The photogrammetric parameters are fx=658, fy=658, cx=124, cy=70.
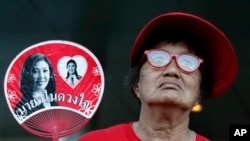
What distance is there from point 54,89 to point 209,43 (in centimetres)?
157

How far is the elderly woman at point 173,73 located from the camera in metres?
1.64

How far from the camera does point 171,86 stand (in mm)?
1618

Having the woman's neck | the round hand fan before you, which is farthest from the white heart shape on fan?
the woman's neck

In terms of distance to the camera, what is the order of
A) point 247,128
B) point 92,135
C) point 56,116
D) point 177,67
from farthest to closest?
point 247,128 → point 56,116 → point 92,135 → point 177,67

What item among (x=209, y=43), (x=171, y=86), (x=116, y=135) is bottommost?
(x=116, y=135)

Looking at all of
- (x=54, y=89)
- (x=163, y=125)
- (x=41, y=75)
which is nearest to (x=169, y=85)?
(x=163, y=125)

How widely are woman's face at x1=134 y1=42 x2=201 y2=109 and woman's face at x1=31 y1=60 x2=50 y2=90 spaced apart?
164cm

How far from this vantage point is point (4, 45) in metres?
3.90

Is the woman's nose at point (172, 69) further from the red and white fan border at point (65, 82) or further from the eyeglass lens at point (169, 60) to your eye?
the red and white fan border at point (65, 82)

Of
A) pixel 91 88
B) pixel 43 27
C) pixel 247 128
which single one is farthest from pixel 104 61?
pixel 247 128

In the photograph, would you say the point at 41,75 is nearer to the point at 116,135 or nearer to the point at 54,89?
the point at 54,89

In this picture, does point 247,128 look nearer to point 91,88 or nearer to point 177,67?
point 91,88

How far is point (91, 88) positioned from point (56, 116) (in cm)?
25

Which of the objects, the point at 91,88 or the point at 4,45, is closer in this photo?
the point at 91,88
